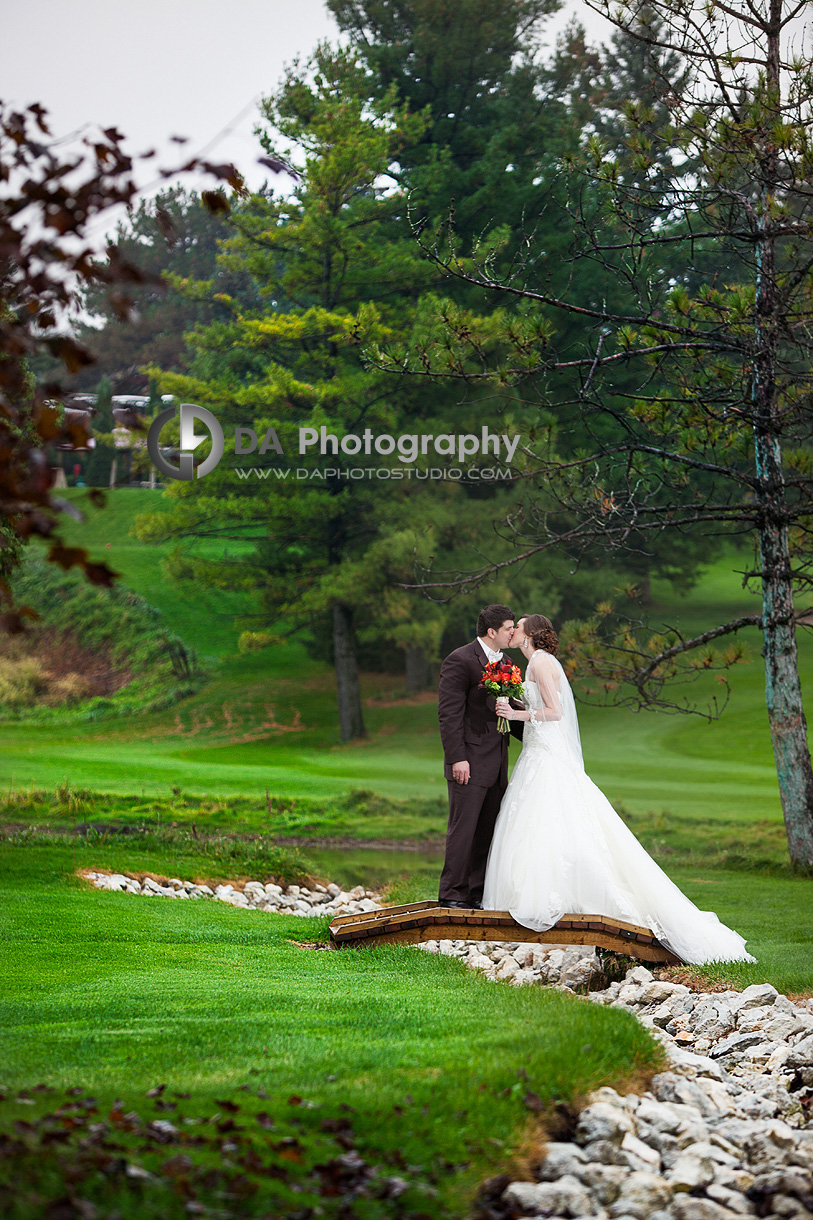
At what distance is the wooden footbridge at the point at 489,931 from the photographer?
6.53 m

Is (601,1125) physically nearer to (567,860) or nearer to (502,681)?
(567,860)

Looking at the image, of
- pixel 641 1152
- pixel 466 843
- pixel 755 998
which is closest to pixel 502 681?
pixel 466 843

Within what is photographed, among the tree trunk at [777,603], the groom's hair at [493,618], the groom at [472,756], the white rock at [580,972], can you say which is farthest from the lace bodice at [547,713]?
the tree trunk at [777,603]

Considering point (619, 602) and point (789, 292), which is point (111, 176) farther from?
point (619, 602)

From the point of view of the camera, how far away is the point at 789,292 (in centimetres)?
986

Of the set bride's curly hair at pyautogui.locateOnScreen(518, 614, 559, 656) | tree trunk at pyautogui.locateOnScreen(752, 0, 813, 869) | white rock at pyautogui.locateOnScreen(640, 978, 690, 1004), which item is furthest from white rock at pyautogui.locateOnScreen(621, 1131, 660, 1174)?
tree trunk at pyautogui.locateOnScreen(752, 0, 813, 869)

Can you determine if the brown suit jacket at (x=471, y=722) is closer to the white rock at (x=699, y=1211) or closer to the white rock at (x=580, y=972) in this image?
the white rock at (x=580, y=972)

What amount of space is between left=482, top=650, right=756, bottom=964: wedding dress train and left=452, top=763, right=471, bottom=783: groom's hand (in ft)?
1.03

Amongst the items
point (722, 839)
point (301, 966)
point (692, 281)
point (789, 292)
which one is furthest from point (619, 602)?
point (301, 966)

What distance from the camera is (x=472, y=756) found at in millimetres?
7520

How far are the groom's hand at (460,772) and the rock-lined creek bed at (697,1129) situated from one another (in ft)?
4.87

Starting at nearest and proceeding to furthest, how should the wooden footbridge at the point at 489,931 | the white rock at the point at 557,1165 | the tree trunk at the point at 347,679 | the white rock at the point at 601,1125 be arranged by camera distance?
the white rock at the point at 557,1165 → the white rock at the point at 601,1125 → the wooden footbridge at the point at 489,931 → the tree trunk at the point at 347,679

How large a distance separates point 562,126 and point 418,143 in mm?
4067

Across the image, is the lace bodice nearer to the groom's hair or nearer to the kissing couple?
the kissing couple
